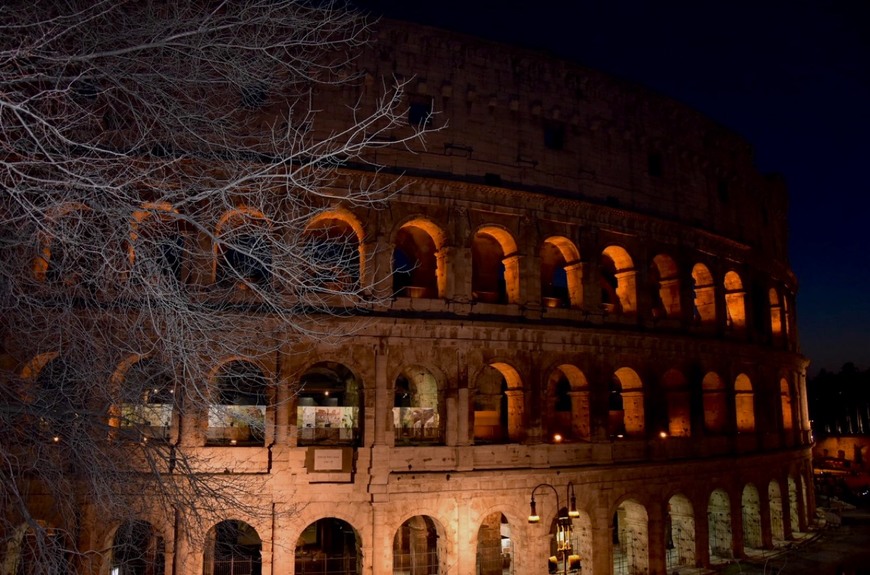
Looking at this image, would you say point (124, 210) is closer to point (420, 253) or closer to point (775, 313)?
point (420, 253)

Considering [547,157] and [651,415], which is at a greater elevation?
[547,157]

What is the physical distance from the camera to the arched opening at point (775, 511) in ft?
82.9

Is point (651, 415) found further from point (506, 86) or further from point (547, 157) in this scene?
point (506, 86)

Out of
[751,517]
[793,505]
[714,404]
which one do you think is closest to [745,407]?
[714,404]

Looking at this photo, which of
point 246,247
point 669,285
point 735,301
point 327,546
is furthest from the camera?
point 735,301

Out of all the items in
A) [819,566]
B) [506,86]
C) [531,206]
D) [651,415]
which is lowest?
[819,566]

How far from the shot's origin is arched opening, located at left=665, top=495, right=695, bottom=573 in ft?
71.8

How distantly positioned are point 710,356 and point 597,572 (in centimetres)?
876

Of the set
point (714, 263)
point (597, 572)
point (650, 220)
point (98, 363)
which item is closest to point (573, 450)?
point (597, 572)

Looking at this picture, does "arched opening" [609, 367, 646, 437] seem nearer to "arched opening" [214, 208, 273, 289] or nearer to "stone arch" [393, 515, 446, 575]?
"stone arch" [393, 515, 446, 575]

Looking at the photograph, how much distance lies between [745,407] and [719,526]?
4670 millimetres

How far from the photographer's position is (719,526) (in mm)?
23406

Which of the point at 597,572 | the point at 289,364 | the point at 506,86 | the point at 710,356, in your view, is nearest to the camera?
the point at 289,364

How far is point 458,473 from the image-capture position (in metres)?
18.0
